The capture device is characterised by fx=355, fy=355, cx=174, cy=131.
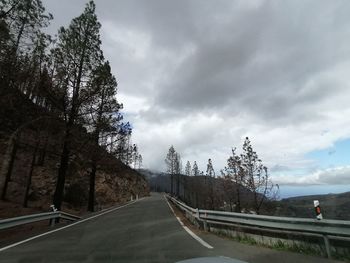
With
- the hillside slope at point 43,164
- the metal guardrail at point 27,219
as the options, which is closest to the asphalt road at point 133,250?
the metal guardrail at point 27,219

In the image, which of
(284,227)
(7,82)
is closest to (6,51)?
(7,82)

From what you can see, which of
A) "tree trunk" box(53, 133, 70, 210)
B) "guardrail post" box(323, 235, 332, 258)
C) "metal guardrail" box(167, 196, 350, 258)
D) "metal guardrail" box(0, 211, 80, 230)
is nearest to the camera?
"metal guardrail" box(167, 196, 350, 258)

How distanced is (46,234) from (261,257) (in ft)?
28.0

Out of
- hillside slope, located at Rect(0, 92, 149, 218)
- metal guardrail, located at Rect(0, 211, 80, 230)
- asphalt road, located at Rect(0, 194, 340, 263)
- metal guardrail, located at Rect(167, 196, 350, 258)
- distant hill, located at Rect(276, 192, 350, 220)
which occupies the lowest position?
asphalt road, located at Rect(0, 194, 340, 263)

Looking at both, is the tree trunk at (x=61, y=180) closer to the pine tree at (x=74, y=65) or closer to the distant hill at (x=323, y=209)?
the pine tree at (x=74, y=65)

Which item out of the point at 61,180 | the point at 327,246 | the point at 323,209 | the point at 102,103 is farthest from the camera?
the point at 102,103

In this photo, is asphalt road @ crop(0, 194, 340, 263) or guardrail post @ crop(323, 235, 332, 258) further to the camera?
asphalt road @ crop(0, 194, 340, 263)

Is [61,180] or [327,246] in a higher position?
[61,180]

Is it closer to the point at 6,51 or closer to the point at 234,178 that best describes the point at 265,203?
the point at 234,178

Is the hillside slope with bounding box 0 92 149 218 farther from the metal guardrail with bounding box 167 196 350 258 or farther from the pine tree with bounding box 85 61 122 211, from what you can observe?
the metal guardrail with bounding box 167 196 350 258

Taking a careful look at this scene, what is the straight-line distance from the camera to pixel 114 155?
101 feet

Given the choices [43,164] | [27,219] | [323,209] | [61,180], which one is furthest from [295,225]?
[43,164]

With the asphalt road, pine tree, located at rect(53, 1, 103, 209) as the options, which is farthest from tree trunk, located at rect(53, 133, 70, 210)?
the asphalt road

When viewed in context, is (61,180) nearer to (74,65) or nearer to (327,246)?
(74,65)
